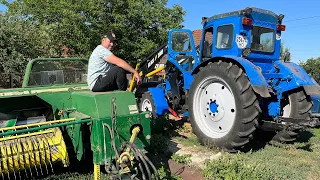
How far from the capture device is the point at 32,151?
143 inches

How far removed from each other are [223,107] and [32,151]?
3169 millimetres

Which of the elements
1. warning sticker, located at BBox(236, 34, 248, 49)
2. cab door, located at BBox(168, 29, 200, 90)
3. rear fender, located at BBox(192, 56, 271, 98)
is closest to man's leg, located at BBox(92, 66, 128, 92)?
rear fender, located at BBox(192, 56, 271, 98)

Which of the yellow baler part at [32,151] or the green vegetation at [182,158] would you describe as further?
the green vegetation at [182,158]

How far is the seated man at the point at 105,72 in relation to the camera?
4.08 metres

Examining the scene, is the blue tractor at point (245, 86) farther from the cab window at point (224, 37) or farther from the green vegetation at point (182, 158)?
the green vegetation at point (182, 158)

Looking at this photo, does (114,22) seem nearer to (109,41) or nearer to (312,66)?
(109,41)

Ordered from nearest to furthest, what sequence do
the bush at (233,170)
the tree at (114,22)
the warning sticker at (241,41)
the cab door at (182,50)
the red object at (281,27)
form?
the bush at (233,170) < the warning sticker at (241,41) < the red object at (281,27) < the cab door at (182,50) < the tree at (114,22)

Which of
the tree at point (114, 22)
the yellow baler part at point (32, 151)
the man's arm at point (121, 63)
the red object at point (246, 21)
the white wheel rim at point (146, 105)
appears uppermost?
the tree at point (114, 22)

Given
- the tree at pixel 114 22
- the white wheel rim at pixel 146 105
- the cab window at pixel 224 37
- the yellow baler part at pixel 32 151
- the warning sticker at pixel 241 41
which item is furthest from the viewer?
the tree at pixel 114 22

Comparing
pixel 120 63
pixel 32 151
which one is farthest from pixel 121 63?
pixel 32 151

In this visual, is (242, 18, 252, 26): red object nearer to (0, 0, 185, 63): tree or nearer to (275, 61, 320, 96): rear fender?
(275, 61, 320, 96): rear fender

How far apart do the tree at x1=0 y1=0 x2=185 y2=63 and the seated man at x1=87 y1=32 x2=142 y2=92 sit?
8.56 meters

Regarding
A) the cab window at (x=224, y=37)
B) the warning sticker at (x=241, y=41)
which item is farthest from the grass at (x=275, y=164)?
the cab window at (x=224, y=37)

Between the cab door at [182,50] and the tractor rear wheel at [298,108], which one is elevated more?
the cab door at [182,50]
